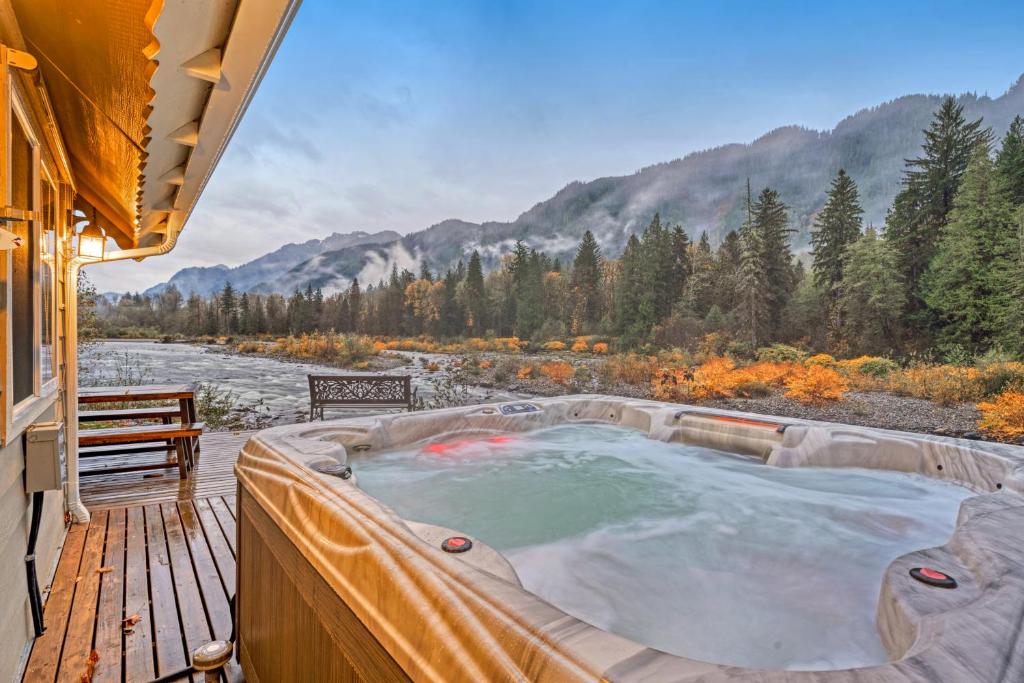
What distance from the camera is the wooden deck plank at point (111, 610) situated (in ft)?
4.36

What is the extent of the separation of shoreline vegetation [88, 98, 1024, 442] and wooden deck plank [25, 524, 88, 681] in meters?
3.24

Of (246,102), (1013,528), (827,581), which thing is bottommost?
(827,581)

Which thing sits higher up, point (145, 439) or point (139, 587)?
point (145, 439)

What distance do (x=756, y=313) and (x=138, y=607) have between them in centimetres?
470

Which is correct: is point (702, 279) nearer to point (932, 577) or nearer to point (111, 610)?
point (932, 577)

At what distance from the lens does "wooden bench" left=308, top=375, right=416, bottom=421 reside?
4.23m

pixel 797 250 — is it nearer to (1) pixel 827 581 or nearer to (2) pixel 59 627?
(1) pixel 827 581

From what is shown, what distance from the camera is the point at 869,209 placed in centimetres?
410

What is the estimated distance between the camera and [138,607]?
1615mm

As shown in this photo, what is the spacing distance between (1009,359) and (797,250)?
1.73 metres

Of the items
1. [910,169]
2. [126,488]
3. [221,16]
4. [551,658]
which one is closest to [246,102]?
[221,16]

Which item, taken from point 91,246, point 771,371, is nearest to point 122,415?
point 91,246

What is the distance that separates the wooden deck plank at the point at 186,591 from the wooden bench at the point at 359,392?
1917 mm

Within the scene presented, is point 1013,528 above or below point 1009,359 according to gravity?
Result: below
